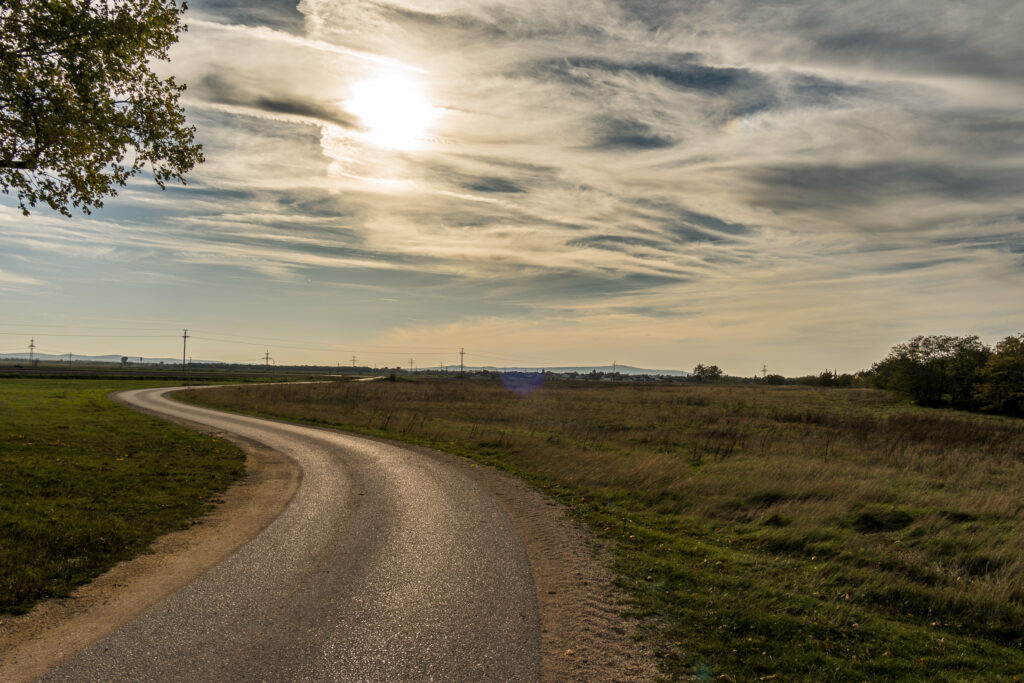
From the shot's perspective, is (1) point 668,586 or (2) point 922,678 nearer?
(2) point 922,678

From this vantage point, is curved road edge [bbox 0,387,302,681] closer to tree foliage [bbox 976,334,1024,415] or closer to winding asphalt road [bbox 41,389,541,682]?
winding asphalt road [bbox 41,389,541,682]

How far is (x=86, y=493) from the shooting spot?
42.9 feet

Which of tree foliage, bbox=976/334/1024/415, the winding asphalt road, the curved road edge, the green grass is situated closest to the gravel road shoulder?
the curved road edge

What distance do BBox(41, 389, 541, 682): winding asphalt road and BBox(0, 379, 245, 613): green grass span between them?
2.06 m

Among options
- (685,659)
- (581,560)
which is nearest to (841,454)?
(581,560)

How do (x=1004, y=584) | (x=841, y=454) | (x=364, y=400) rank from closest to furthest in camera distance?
(x=1004, y=584), (x=841, y=454), (x=364, y=400)

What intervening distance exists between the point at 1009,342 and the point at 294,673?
7967cm

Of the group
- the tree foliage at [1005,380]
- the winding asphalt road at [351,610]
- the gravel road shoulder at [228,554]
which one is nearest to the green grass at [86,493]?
the gravel road shoulder at [228,554]

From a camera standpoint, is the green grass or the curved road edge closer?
the curved road edge

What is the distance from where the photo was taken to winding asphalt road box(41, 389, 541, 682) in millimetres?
5910

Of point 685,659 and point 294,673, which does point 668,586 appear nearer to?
point 685,659

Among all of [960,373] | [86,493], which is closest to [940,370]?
[960,373]

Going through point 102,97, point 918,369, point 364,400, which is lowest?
point 364,400

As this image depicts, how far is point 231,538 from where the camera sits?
36.1 ft
